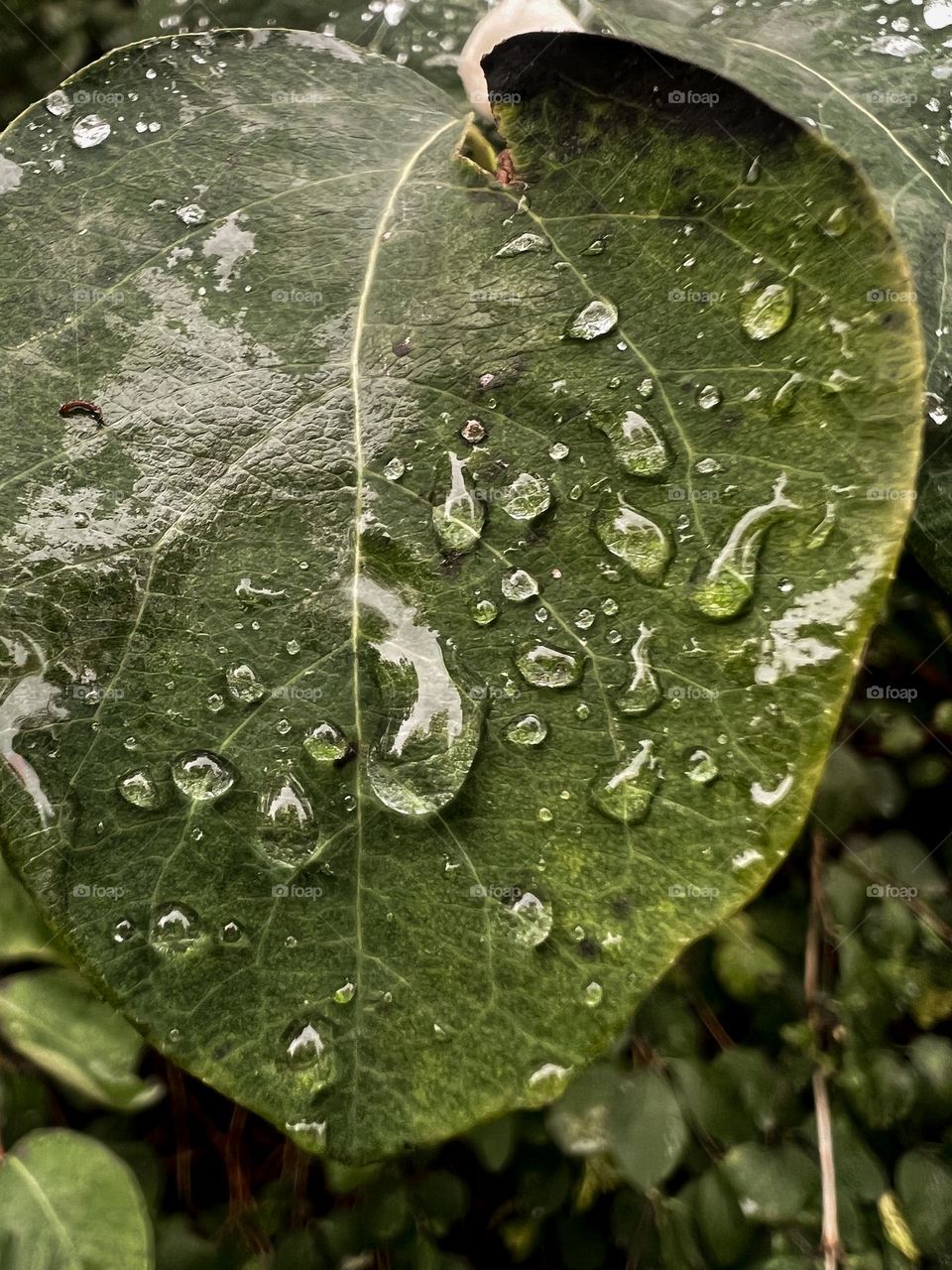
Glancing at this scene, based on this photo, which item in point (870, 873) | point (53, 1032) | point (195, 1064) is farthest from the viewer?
point (870, 873)

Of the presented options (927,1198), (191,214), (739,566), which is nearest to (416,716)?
(739,566)

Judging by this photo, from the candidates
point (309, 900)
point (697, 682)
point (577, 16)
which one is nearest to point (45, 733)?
point (309, 900)

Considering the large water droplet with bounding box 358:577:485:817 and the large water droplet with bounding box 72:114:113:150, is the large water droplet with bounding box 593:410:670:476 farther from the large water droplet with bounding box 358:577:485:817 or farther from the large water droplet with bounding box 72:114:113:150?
the large water droplet with bounding box 72:114:113:150

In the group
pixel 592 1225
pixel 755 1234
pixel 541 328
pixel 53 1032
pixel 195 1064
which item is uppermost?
pixel 541 328

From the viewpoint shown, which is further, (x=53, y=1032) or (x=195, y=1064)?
(x=53, y=1032)

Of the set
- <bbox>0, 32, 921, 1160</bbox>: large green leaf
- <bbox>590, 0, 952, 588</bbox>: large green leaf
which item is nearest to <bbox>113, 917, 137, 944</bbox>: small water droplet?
<bbox>0, 32, 921, 1160</bbox>: large green leaf

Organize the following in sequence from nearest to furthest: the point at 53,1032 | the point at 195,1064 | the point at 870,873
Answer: the point at 195,1064 → the point at 53,1032 → the point at 870,873

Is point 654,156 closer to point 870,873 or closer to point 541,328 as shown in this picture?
point 541,328

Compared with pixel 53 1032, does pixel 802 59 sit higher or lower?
higher
